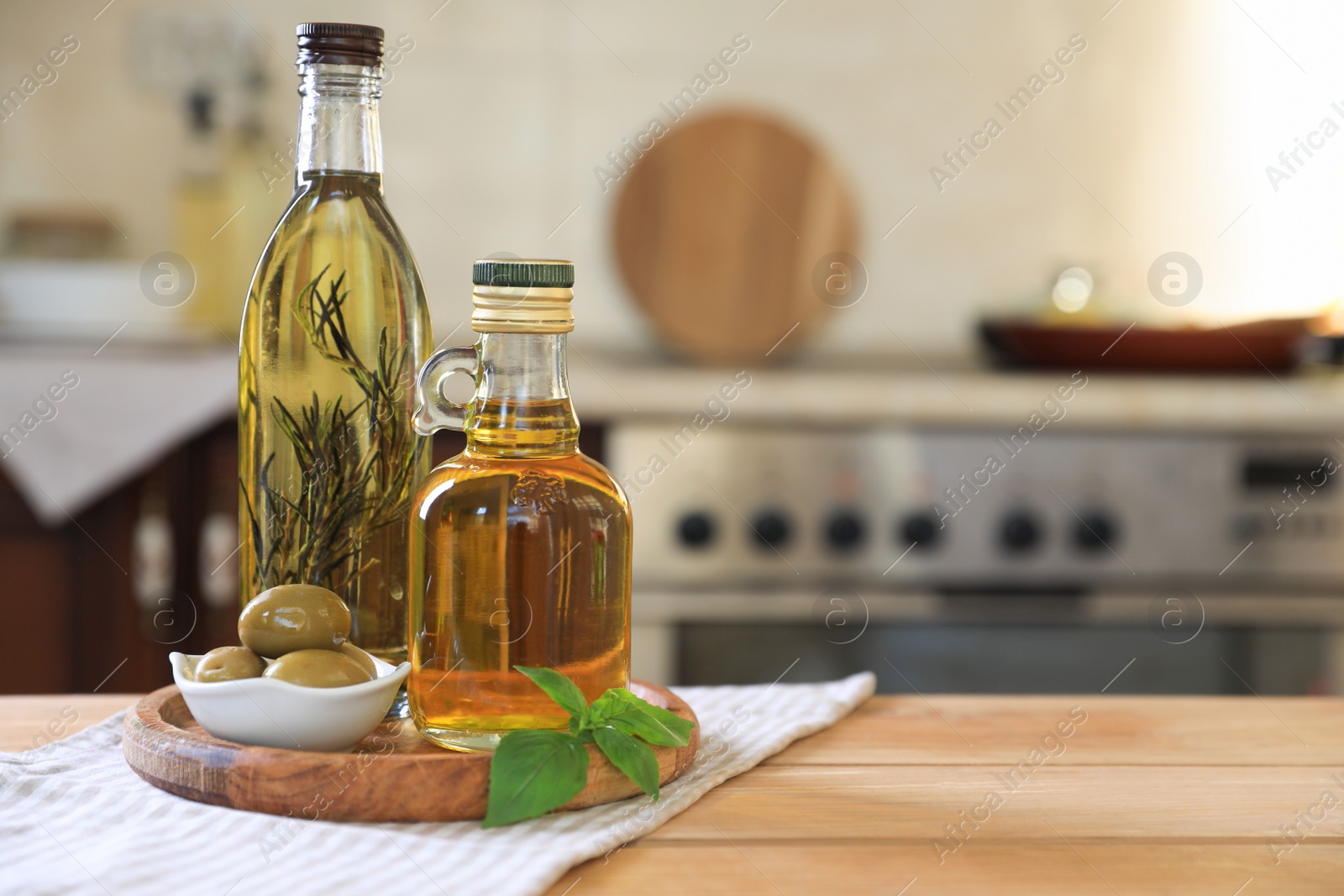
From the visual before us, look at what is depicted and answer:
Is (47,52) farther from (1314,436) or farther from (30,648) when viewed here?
(1314,436)

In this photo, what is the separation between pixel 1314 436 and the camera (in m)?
1.58

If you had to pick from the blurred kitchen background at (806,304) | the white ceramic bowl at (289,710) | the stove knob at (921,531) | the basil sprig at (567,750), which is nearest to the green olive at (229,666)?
the white ceramic bowl at (289,710)

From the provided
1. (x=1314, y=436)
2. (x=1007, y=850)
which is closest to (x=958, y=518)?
(x=1314, y=436)

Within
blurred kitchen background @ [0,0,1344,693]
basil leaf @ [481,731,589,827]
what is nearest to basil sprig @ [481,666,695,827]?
basil leaf @ [481,731,589,827]

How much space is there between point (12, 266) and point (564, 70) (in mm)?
947

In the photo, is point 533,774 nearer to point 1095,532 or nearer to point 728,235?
point 1095,532

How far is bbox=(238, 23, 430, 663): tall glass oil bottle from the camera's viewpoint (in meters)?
0.62

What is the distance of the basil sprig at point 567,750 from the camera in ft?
1.63

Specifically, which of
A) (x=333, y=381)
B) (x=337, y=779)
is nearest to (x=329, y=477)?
(x=333, y=381)

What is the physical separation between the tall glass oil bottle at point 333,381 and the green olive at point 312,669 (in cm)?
7

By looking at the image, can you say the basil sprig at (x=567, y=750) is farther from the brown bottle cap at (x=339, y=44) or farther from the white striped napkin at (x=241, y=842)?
the brown bottle cap at (x=339, y=44)

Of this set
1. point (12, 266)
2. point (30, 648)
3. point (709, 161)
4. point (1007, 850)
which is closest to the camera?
point (1007, 850)

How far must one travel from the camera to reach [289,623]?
57cm

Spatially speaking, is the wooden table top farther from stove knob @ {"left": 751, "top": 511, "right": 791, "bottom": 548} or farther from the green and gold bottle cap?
stove knob @ {"left": 751, "top": 511, "right": 791, "bottom": 548}
